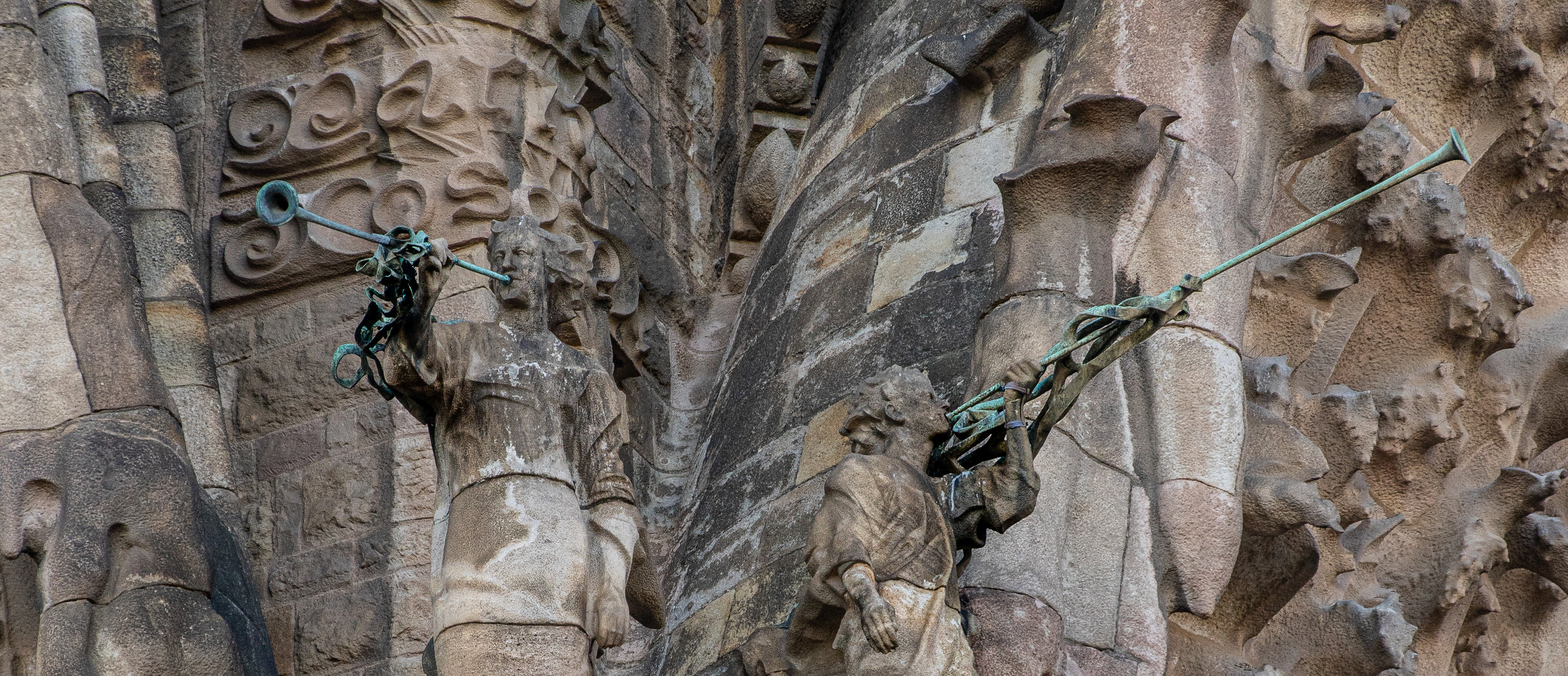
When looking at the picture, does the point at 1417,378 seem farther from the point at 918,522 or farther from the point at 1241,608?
the point at 918,522

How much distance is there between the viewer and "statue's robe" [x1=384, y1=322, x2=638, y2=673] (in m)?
6.79

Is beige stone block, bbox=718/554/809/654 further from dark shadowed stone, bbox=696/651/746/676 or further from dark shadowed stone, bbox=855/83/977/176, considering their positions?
dark shadowed stone, bbox=855/83/977/176

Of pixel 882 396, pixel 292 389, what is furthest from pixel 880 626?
pixel 292 389

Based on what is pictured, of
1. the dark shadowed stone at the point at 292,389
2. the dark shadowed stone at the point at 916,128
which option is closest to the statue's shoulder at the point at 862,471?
the dark shadowed stone at the point at 292,389

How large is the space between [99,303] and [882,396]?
2.05 m

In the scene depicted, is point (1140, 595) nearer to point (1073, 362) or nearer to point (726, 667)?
point (1073, 362)

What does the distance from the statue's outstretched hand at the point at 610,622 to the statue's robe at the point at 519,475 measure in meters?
0.02

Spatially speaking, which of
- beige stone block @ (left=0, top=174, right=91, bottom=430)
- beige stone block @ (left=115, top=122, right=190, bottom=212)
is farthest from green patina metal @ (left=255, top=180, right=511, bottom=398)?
beige stone block @ (left=115, top=122, right=190, bottom=212)

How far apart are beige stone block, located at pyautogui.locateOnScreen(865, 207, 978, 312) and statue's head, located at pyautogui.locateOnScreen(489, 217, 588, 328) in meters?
1.44

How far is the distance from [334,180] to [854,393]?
96.6 inches

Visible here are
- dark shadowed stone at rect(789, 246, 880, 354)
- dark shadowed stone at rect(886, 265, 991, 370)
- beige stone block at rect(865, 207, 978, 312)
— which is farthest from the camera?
dark shadowed stone at rect(789, 246, 880, 354)

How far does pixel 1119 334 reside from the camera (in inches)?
277

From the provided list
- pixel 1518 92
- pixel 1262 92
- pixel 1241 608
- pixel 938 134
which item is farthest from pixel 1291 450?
pixel 1518 92

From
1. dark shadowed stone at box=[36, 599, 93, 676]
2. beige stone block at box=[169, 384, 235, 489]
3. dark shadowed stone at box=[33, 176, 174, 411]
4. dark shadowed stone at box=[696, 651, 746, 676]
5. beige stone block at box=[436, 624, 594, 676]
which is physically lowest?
dark shadowed stone at box=[696, 651, 746, 676]
